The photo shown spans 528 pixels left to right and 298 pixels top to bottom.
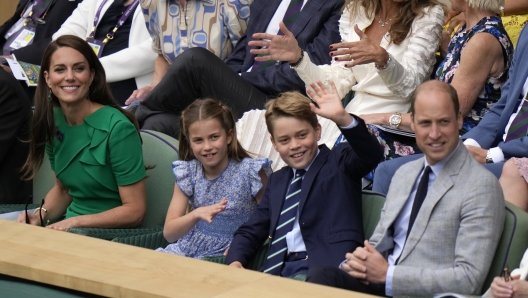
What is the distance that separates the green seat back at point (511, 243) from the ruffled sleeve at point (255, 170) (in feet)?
3.40

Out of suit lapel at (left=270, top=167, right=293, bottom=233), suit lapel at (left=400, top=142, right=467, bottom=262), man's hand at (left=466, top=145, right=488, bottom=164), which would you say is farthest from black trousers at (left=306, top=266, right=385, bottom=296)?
man's hand at (left=466, top=145, right=488, bottom=164)

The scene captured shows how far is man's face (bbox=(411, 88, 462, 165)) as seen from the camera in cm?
266

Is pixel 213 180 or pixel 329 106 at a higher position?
pixel 329 106

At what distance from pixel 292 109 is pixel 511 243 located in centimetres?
89

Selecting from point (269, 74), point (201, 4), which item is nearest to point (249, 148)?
point (269, 74)

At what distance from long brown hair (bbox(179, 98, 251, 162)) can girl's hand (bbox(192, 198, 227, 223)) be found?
41 cm

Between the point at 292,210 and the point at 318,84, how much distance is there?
432mm

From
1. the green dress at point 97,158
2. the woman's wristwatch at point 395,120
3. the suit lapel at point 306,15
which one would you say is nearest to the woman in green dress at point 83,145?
the green dress at point 97,158

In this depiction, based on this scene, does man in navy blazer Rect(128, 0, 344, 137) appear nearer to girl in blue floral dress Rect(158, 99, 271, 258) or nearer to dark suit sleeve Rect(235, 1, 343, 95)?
dark suit sleeve Rect(235, 1, 343, 95)

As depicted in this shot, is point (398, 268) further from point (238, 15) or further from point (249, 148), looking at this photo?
point (238, 15)

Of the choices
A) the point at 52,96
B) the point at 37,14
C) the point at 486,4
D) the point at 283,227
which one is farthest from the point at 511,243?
the point at 37,14

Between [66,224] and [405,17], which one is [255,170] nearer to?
[66,224]

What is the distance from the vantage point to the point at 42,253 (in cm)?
244

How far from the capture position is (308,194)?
9.86 ft
